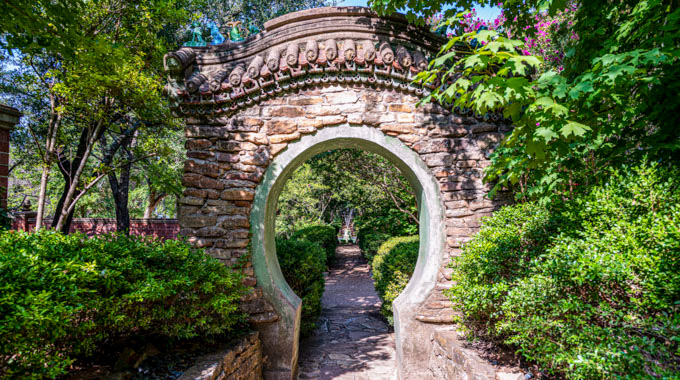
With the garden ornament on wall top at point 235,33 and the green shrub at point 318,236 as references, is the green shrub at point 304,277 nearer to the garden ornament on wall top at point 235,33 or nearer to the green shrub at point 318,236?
the garden ornament on wall top at point 235,33

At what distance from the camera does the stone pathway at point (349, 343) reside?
449 centimetres

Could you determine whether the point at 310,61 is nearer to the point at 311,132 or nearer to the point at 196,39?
the point at 311,132

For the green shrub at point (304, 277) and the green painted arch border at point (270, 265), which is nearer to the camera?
the green painted arch border at point (270, 265)

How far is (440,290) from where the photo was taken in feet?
12.6

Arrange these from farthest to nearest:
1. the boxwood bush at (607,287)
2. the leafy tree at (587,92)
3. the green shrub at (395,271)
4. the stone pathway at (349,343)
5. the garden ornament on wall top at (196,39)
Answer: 1. the green shrub at (395,271)
2. the stone pathway at (349,343)
3. the garden ornament on wall top at (196,39)
4. the leafy tree at (587,92)
5. the boxwood bush at (607,287)

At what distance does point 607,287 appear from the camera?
77.8 inches

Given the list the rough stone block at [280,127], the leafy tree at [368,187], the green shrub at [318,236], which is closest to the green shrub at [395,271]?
the leafy tree at [368,187]

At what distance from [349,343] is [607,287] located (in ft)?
14.3

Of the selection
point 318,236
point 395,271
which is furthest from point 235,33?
point 318,236

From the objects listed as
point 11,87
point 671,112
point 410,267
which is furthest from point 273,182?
point 11,87

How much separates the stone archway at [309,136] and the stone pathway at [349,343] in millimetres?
824

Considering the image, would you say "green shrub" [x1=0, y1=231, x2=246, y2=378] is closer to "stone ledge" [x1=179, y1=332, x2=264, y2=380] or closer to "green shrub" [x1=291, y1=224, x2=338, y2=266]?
"stone ledge" [x1=179, y1=332, x2=264, y2=380]

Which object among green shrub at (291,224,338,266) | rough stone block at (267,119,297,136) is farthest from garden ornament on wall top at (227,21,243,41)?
green shrub at (291,224,338,266)

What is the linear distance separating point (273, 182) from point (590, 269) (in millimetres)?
3118
